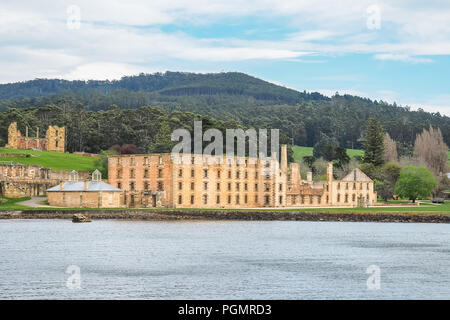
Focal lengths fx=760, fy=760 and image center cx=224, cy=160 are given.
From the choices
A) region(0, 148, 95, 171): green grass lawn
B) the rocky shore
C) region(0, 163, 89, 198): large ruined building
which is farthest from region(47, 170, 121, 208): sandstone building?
region(0, 148, 95, 171): green grass lawn

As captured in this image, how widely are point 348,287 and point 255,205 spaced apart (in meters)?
68.0

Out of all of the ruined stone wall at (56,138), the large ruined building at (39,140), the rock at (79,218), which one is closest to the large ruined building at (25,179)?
the rock at (79,218)

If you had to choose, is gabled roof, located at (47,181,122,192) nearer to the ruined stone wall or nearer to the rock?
the rock

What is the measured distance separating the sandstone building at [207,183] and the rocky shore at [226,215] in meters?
7.32

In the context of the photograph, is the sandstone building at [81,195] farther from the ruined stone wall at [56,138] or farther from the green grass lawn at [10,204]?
the ruined stone wall at [56,138]

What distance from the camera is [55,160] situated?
13562 centimetres

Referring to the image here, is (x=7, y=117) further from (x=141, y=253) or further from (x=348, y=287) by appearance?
(x=348, y=287)

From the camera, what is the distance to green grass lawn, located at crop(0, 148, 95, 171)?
12788 centimetres

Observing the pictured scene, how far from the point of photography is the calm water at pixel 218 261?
40156 millimetres

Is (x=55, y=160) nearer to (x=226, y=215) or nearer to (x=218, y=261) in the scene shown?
(x=226, y=215)

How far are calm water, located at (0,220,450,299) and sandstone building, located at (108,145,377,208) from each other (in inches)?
602

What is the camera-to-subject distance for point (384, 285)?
4328cm

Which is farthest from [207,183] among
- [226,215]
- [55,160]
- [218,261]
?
[218,261]
